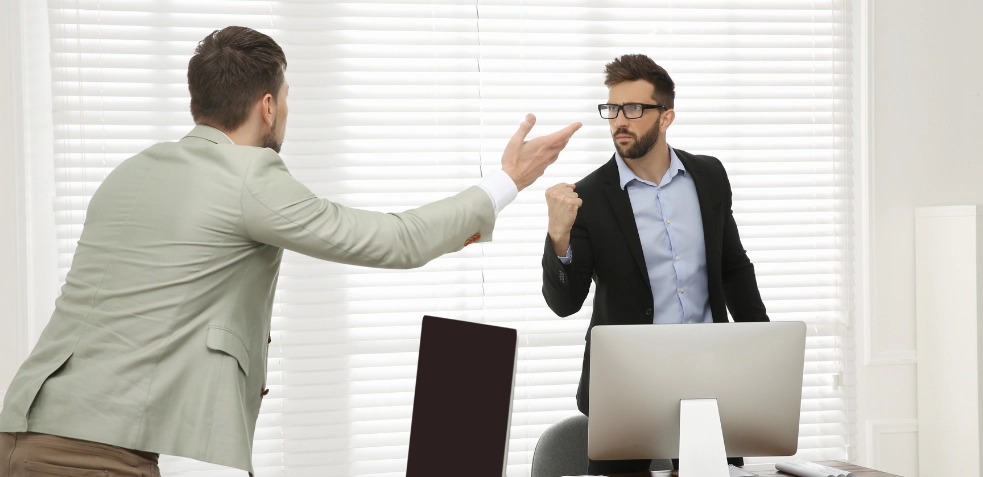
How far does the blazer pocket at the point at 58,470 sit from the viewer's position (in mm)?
1440

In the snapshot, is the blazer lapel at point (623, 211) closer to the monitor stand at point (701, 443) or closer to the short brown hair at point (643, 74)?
the short brown hair at point (643, 74)

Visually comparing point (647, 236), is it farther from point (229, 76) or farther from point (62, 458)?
point (62, 458)

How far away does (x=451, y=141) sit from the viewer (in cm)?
318

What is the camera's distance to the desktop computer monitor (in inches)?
65.3

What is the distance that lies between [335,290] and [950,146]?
2726 millimetres

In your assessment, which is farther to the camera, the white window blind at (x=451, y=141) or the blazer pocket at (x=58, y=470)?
the white window blind at (x=451, y=141)

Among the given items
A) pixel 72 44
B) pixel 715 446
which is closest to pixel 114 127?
pixel 72 44

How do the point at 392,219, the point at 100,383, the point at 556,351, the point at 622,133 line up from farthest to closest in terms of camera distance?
the point at 556,351 < the point at 622,133 < the point at 392,219 < the point at 100,383

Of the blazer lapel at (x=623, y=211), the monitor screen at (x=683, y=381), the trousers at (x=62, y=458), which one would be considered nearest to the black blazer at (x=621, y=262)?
the blazer lapel at (x=623, y=211)

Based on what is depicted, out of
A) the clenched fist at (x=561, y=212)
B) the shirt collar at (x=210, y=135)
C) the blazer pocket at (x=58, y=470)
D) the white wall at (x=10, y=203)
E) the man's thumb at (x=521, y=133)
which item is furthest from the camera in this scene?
the white wall at (x=10, y=203)

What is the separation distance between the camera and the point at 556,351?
3252mm

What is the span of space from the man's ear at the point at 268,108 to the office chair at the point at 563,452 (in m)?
1.17

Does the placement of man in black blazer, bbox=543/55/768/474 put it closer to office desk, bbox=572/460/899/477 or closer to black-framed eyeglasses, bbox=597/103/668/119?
black-framed eyeglasses, bbox=597/103/668/119

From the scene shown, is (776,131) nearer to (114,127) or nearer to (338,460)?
(338,460)
